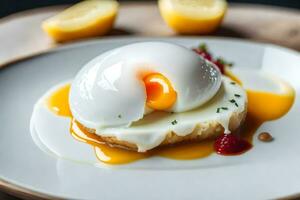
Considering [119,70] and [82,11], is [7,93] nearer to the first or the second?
[119,70]

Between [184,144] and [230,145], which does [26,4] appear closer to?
[184,144]

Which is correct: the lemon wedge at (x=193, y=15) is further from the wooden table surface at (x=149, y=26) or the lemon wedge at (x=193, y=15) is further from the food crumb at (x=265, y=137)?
the food crumb at (x=265, y=137)

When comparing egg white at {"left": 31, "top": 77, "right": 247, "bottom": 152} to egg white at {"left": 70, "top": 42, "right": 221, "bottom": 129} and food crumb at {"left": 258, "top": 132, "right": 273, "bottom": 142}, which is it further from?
food crumb at {"left": 258, "top": 132, "right": 273, "bottom": 142}

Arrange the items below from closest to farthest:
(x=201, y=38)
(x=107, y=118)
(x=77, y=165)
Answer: (x=77, y=165) → (x=107, y=118) → (x=201, y=38)

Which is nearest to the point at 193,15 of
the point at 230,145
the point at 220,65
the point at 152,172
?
the point at 220,65

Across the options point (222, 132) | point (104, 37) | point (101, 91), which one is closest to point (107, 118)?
point (101, 91)

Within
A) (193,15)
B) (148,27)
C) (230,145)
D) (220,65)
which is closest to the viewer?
(230,145)
